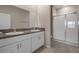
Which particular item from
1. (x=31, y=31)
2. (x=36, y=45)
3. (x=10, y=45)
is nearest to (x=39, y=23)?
(x=31, y=31)

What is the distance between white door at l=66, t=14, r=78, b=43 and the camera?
40.6 inches

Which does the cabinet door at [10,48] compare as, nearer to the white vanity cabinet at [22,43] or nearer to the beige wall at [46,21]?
the white vanity cabinet at [22,43]

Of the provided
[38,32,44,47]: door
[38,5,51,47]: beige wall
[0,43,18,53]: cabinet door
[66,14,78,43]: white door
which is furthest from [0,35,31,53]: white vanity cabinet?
[66,14,78,43]: white door

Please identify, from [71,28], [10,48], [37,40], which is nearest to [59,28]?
[71,28]

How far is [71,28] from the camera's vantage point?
107 centimetres

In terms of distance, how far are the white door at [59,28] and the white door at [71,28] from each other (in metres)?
0.06

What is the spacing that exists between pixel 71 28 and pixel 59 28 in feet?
0.49

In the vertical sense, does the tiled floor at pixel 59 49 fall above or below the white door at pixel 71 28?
below

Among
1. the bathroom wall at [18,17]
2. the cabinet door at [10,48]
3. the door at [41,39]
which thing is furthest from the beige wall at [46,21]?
the cabinet door at [10,48]

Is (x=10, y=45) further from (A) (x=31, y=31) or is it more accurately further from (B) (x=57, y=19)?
(B) (x=57, y=19)

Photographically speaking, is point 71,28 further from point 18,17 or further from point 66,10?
point 18,17

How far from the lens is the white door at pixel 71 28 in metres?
1.03

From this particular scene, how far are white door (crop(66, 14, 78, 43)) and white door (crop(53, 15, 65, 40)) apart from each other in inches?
2.4

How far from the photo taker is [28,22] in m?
1.31
